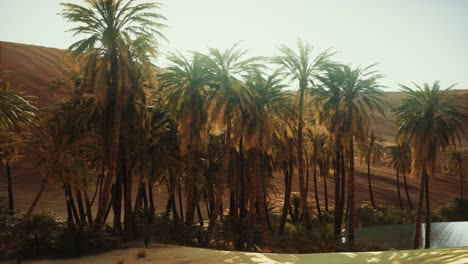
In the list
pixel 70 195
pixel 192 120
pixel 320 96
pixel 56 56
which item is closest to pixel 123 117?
pixel 192 120

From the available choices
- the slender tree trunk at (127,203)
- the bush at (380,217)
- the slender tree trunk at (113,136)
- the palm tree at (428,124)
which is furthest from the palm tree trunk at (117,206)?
the bush at (380,217)

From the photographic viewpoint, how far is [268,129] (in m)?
29.1

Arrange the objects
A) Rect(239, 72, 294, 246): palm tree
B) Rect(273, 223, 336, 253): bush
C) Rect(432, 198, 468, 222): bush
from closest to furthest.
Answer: Rect(273, 223, 336, 253): bush → Rect(239, 72, 294, 246): palm tree → Rect(432, 198, 468, 222): bush

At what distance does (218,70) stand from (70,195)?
16263mm

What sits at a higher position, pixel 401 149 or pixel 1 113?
pixel 1 113

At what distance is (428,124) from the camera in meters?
31.2

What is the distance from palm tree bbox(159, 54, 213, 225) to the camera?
91.8 ft

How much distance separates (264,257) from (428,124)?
848 inches

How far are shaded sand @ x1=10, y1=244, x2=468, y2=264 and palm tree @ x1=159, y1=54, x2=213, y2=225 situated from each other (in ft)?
29.8

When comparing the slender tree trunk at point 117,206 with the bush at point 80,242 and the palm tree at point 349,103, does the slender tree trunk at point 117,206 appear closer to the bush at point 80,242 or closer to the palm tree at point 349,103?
the bush at point 80,242

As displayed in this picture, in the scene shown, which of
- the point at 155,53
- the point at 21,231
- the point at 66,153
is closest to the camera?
the point at 21,231

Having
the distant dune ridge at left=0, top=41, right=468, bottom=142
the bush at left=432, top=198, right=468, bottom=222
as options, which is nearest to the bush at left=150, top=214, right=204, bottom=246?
the bush at left=432, top=198, right=468, bottom=222

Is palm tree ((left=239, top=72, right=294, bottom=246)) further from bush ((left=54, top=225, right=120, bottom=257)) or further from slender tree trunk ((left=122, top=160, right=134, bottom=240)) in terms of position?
bush ((left=54, top=225, right=120, bottom=257))

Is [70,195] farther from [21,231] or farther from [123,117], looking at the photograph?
[21,231]
